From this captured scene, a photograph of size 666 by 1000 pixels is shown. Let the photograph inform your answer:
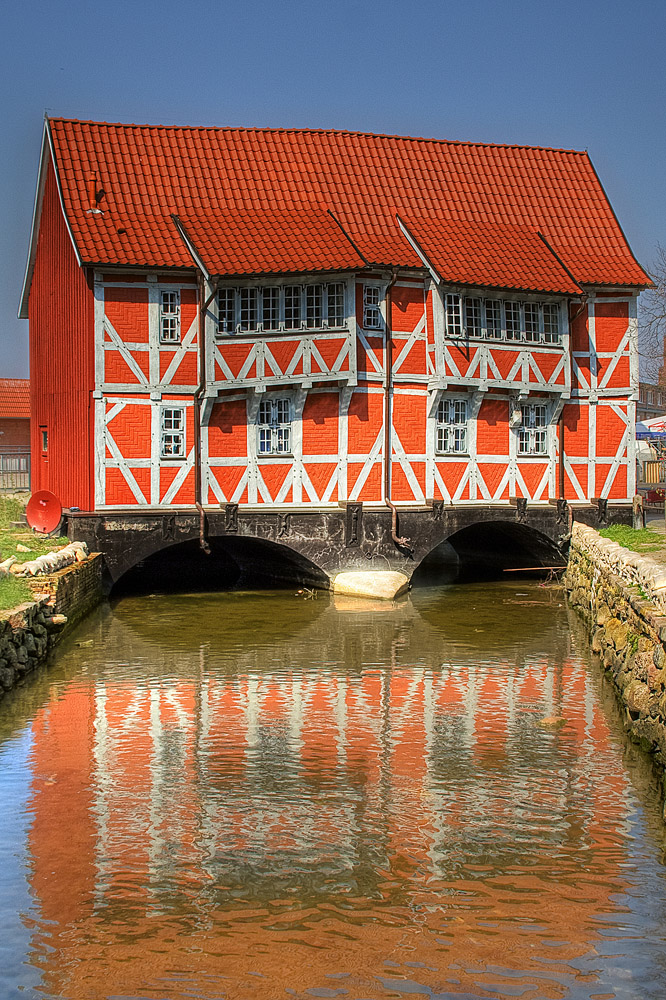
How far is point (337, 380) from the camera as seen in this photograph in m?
22.2

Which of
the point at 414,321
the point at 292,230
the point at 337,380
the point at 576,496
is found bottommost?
the point at 576,496

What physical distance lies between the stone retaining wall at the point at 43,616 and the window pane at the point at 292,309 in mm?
6328

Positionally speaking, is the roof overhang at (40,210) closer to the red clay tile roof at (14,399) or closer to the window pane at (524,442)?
the window pane at (524,442)

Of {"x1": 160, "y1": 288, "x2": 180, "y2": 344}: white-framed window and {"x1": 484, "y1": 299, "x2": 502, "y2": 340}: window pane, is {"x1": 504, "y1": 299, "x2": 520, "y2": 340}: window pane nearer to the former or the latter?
{"x1": 484, "y1": 299, "x2": 502, "y2": 340}: window pane

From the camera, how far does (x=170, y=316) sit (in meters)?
22.2

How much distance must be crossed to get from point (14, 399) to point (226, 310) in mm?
33623

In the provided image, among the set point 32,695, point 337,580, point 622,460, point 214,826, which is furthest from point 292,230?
point 214,826

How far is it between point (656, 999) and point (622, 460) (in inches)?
795

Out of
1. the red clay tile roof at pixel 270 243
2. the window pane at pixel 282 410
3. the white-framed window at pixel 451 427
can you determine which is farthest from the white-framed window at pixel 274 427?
the white-framed window at pixel 451 427

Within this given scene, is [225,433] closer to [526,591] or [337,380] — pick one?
[337,380]

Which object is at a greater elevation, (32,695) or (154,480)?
(154,480)

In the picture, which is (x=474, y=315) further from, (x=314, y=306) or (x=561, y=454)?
(x=561, y=454)

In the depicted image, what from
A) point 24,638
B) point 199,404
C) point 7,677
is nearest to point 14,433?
point 199,404

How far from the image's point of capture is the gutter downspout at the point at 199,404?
21.8 meters
